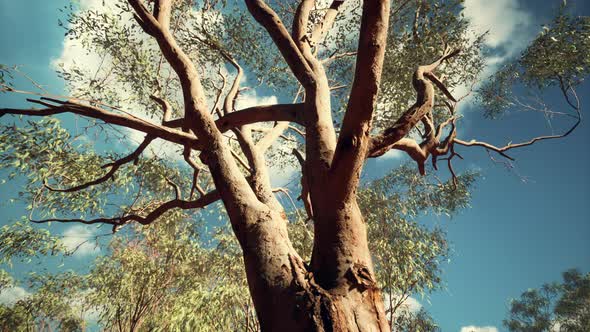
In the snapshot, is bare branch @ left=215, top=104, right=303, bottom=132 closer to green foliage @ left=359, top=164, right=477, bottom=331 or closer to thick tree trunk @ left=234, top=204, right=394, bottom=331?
thick tree trunk @ left=234, top=204, right=394, bottom=331

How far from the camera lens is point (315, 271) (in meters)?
1.66

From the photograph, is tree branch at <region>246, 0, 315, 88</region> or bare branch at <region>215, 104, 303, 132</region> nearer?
tree branch at <region>246, 0, 315, 88</region>

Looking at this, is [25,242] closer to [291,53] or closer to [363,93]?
[291,53]

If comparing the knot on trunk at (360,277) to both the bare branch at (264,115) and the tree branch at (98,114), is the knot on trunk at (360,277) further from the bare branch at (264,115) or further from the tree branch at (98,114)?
the tree branch at (98,114)

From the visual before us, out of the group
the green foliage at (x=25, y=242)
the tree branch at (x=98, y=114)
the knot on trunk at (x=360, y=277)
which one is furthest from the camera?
the green foliage at (x=25, y=242)

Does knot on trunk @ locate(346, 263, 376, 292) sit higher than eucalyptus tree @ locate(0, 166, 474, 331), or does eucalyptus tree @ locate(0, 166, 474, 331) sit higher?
eucalyptus tree @ locate(0, 166, 474, 331)

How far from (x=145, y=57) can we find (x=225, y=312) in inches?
216

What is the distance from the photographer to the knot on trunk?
1523 millimetres

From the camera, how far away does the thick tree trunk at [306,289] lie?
1.38 meters

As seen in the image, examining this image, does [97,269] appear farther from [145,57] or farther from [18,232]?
[145,57]

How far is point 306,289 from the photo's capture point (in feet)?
4.80

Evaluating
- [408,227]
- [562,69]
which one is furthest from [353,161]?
[408,227]

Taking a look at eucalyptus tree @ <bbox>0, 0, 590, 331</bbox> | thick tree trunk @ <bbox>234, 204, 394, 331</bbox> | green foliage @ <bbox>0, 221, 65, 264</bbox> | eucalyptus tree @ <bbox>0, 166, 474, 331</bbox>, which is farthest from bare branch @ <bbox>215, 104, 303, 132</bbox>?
green foliage @ <bbox>0, 221, 65, 264</bbox>

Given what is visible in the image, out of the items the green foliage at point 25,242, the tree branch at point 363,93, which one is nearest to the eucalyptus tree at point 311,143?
the tree branch at point 363,93
